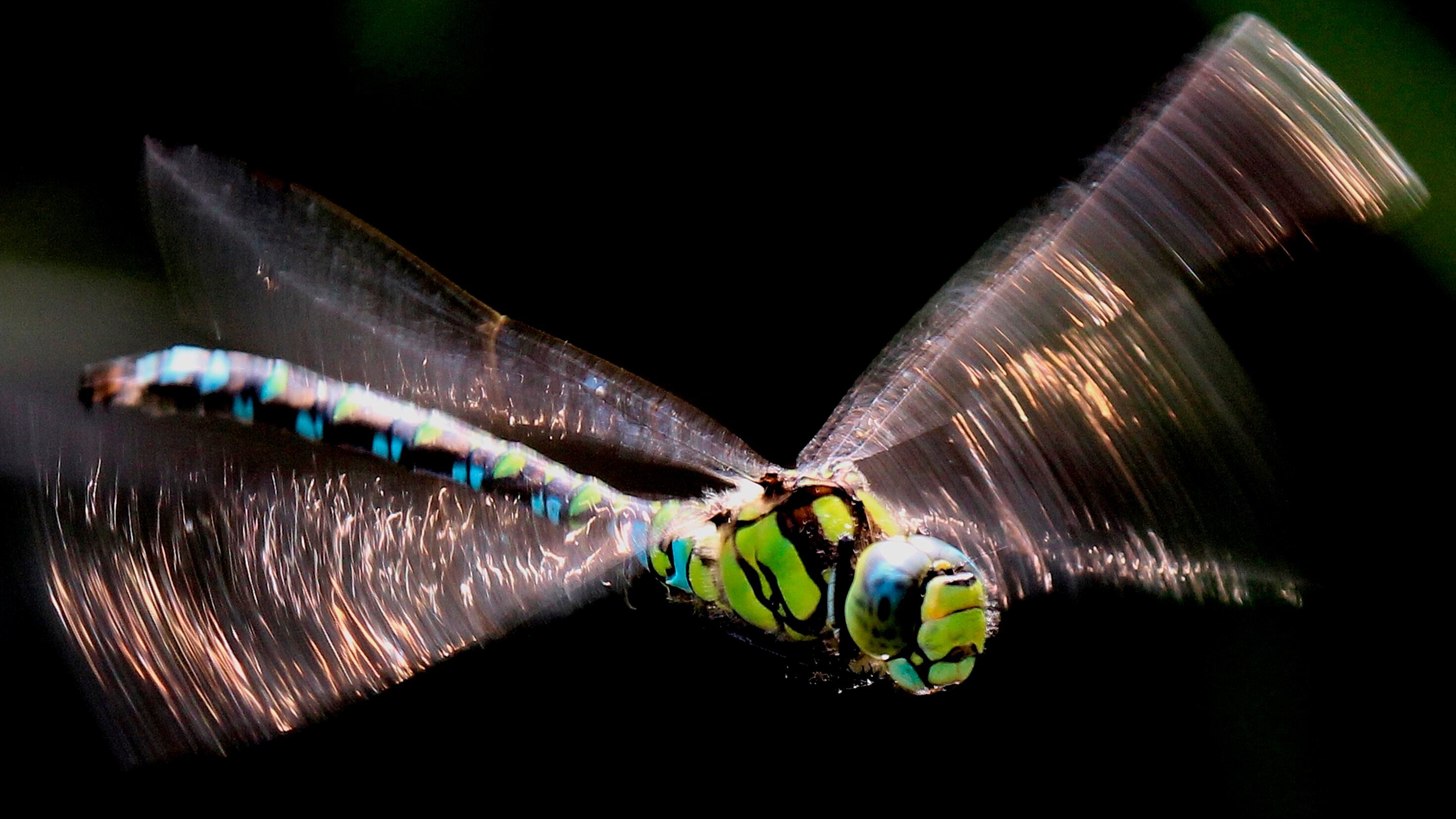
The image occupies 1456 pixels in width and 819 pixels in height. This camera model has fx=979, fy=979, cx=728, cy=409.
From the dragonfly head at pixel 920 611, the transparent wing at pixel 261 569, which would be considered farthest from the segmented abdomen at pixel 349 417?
the dragonfly head at pixel 920 611

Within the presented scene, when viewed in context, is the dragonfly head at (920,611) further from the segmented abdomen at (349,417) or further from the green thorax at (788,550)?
the segmented abdomen at (349,417)

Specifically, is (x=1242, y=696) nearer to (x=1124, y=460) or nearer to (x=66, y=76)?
(x=1124, y=460)

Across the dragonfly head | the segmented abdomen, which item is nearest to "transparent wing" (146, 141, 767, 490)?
the segmented abdomen

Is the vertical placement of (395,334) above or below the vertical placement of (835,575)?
above

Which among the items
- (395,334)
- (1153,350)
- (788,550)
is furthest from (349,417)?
(1153,350)

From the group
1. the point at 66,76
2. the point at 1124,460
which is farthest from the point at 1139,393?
the point at 66,76

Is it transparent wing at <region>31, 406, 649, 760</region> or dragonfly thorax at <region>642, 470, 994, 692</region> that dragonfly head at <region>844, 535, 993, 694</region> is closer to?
dragonfly thorax at <region>642, 470, 994, 692</region>

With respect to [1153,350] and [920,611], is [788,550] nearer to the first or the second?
[920,611]
